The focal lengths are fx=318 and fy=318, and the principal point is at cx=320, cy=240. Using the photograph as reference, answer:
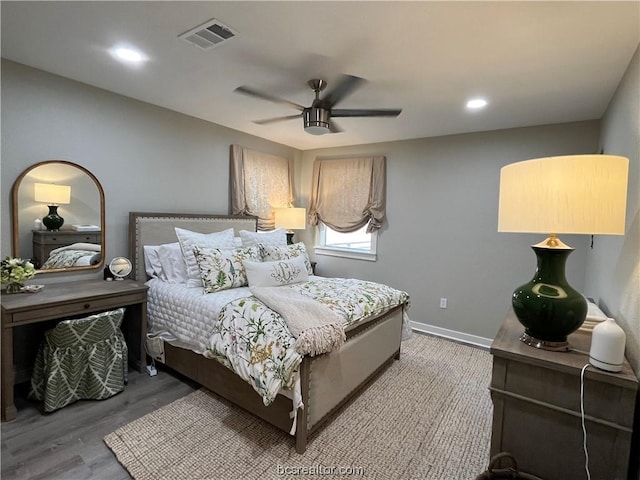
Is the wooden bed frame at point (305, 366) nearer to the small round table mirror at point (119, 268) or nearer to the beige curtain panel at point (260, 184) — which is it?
the small round table mirror at point (119, 268)

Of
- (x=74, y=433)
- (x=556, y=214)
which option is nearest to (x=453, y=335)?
(x=556, y=214)

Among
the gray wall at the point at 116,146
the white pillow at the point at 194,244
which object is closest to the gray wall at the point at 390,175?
the gray wall at the point at 116,146

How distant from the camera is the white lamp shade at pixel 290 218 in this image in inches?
174

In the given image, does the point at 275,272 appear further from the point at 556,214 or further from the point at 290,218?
the point at 556,214

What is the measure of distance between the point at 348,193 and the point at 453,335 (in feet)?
7.57

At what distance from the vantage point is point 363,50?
6.44ft

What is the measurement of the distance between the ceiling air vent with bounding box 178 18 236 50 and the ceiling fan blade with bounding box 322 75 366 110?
768mm

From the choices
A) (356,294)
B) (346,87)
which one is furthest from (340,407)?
(346,87)

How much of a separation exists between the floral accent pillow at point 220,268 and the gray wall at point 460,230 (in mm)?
2185

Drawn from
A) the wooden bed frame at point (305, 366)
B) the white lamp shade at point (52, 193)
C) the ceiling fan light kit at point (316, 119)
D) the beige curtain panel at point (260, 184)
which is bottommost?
the wooden bed frame at point (305, 366)

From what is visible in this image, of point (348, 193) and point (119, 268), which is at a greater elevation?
point (348, 193)

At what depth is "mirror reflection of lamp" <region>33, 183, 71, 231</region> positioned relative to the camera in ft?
8.29

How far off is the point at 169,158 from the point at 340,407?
115 inches

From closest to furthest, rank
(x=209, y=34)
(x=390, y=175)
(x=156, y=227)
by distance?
1. (x=209, y=34)
2. (x=156, y=227)
3. (x=390, y=175)
